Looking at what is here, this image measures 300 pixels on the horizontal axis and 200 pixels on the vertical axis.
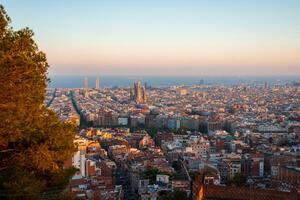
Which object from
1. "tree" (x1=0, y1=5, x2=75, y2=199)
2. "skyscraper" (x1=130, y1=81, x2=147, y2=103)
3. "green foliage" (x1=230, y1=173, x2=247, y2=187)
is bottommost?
"skyscraper" (x1=130, y1=81, x2=147, y2=103)

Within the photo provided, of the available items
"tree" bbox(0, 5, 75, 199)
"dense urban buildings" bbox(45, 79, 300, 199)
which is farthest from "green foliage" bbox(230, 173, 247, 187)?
"tree" bbox(0, 5, 75, 199)

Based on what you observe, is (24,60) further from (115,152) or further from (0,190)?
(115,152)

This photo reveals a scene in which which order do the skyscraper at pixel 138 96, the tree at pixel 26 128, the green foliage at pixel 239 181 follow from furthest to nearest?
1. the skyscraper at pixel 138 96
2. the green foliage at pixel 239 181
3. the tree at pixel 26 128

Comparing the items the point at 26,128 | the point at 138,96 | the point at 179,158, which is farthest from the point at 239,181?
the point at 138,96

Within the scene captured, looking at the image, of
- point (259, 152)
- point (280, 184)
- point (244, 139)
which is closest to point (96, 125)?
point (244, 139)

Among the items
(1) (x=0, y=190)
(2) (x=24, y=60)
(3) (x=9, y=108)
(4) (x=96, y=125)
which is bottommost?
(4) (x=96, y=125)

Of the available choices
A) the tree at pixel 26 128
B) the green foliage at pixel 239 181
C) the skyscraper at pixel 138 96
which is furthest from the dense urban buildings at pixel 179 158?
the skyscraper at pixel 138 96

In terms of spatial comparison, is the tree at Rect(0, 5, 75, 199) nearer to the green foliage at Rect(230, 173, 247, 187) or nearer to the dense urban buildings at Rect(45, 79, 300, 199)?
the dense urban buildings at Rect(45, 79, 300, 199)

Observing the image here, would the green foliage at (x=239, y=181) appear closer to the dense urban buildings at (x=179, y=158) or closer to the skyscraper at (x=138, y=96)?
the dense urban buildings at (x=179, y=158)
